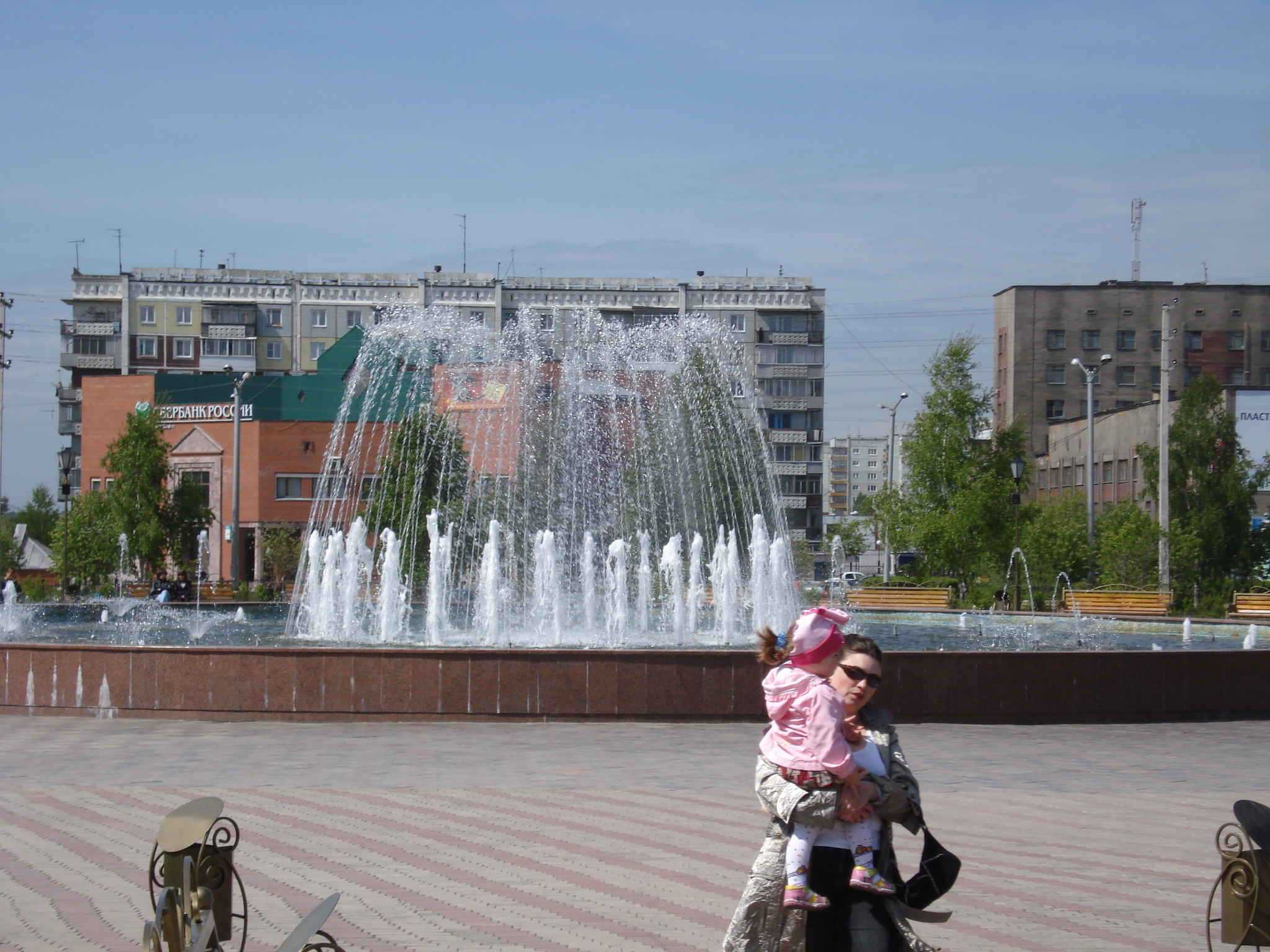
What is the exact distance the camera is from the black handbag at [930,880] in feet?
13.0

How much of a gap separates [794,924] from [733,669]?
8.90m

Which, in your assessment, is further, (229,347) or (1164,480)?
(229,347)

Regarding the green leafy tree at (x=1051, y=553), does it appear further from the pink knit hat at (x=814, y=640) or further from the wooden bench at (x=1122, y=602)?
the pink knit hat at (x=814, y=640)

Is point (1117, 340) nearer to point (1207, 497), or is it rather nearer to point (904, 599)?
point (1207, 497)

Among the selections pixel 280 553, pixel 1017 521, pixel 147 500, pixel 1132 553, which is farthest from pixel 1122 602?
pixel 147 500

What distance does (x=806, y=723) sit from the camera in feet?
12.7

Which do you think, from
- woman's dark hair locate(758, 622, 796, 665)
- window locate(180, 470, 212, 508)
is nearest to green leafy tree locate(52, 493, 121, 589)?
window locate(180, 470, 212, 508)

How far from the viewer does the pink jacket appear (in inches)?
151

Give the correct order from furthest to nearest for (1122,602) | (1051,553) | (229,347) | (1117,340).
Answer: (229,347), (1117,340), (1051,553), (1122,602)

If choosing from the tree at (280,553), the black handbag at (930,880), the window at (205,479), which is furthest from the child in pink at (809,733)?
the window at (205,479)

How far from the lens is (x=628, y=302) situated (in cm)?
9025

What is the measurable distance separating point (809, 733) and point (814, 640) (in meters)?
0.27

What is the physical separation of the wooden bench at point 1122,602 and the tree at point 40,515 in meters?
75.5

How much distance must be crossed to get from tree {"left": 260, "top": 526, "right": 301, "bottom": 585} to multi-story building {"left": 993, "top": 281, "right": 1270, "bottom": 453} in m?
40.4
